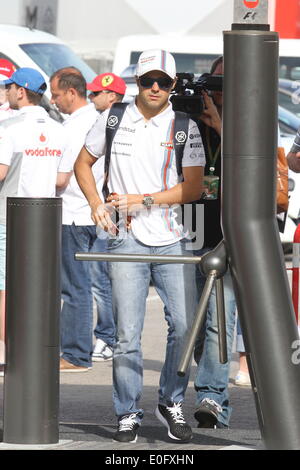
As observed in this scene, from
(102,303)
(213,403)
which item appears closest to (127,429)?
(213,403)

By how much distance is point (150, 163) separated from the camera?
657cm

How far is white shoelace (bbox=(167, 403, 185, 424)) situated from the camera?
253 inches

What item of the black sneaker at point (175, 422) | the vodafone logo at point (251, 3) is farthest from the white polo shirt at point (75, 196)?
the vodafone logo at point (251, 3)

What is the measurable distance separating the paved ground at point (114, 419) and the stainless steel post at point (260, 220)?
0.60 m

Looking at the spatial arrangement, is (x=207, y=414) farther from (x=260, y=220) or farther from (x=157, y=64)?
(x=157, y=64)

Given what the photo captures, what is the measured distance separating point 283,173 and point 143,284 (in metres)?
1.25

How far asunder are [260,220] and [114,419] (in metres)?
2.06

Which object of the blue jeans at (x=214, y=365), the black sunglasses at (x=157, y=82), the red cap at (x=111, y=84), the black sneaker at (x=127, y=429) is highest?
the red cap at (x=111, y=84)

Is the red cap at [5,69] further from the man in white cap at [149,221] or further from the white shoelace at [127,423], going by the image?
the white shoelace at [127,423]

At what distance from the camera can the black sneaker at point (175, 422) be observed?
251 inches

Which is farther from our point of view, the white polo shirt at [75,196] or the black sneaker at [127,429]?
the white polo shirt at [75,196]

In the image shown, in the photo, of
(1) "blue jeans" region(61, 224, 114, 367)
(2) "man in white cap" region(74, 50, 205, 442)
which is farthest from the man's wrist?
(1) "blue jeans" region(61, 224, 114, 367)

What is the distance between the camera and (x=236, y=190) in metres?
5.41

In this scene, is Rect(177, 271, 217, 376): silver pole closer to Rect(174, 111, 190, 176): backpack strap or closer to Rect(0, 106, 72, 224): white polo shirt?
Rect(174, 111, 190, 176): backpack strap
